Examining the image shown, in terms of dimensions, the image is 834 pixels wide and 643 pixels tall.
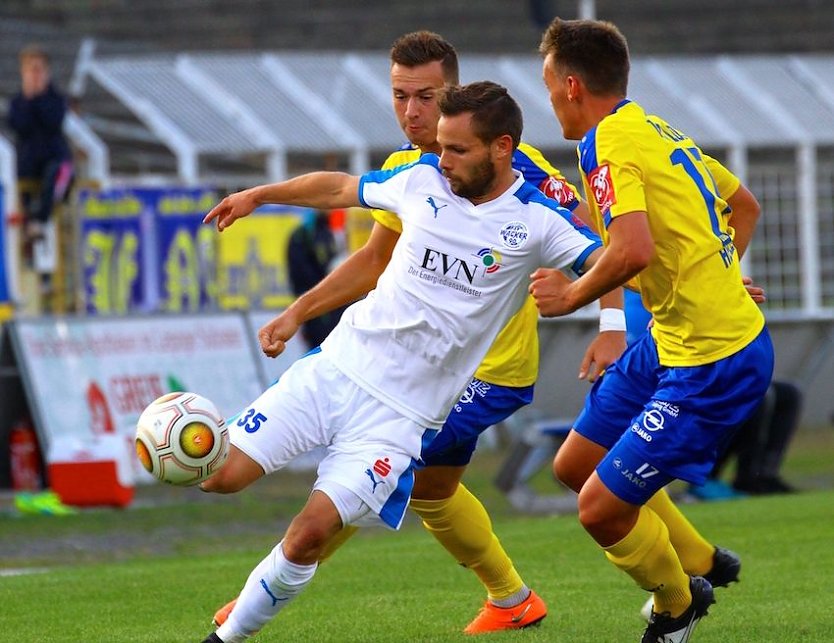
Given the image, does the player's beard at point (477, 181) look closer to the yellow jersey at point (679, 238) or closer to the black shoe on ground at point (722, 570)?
the yellow jersey at point (679, 238)

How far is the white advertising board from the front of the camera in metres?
15.4

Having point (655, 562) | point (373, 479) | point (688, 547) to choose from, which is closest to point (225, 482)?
point (373, 479)

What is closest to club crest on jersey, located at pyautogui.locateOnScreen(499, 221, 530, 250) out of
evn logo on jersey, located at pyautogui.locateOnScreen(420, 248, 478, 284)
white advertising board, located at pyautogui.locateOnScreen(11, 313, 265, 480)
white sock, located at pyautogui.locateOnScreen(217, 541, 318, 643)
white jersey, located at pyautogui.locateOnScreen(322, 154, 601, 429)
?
white jersey, located at pyautogui.locateOnScreen(322, 154, 601, 429)

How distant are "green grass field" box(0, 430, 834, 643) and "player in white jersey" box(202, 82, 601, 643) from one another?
1142 millimetres

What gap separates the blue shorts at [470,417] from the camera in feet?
24.0

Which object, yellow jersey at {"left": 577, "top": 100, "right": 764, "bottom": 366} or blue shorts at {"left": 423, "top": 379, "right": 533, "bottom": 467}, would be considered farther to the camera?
blue shorts at {"left": 423, "top": 379, "right": 533, "bottom": 467}

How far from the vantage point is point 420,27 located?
28281 mm

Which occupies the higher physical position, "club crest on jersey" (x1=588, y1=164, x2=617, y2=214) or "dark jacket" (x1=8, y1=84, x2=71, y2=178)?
"club crest on jersey" (x1=588, y1=164, x2=617, y2=214)

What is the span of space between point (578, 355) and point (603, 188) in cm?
1283

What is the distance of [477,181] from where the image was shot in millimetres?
6531

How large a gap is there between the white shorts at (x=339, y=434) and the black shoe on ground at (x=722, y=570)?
5.23 feet

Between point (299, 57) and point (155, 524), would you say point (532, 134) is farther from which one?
point (155, 524)

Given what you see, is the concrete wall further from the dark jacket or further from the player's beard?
the player's beard

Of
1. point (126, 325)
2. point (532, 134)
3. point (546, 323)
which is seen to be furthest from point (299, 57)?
point (126, 325)
